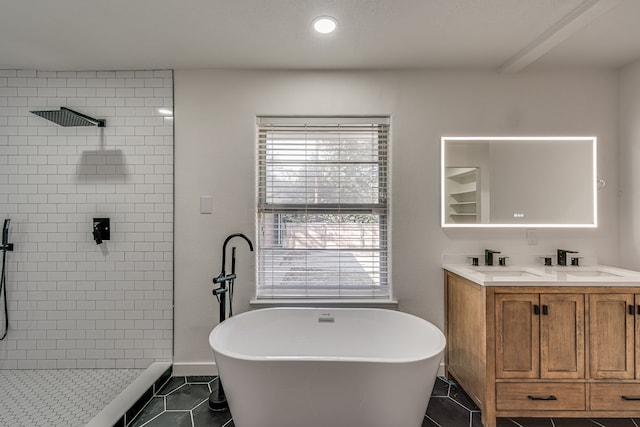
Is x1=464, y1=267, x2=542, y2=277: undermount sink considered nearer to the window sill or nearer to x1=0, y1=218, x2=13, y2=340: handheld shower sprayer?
the window sill

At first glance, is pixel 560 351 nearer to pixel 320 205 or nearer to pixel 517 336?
pixel 517 336

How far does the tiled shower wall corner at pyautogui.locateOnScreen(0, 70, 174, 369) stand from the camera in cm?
238

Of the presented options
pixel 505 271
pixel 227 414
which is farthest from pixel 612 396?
pixel 227 414

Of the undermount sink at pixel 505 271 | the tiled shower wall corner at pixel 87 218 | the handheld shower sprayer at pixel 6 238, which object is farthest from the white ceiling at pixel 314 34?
the undermount sink at pixel 505 271

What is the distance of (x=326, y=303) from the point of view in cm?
238

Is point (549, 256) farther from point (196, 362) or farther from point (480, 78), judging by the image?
point (196, 362)

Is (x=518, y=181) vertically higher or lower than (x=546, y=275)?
higher

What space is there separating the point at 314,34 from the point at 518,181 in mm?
1907

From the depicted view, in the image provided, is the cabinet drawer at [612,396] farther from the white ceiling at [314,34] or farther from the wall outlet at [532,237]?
the white ceiling at [314,34]

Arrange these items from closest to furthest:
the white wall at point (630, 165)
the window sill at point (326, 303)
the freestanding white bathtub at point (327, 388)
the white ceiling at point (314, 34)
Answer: the freestanding white bathtub at point (327, 388) → the white ceiling at point (314, 34) → the white wall at point (630, 165) → the window sill at point (326, 303)

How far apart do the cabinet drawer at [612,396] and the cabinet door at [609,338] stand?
65 millimetres

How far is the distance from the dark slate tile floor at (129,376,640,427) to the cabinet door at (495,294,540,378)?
1.12 ft

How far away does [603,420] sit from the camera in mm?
1853

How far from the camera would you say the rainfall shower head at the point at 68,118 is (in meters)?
2.05
